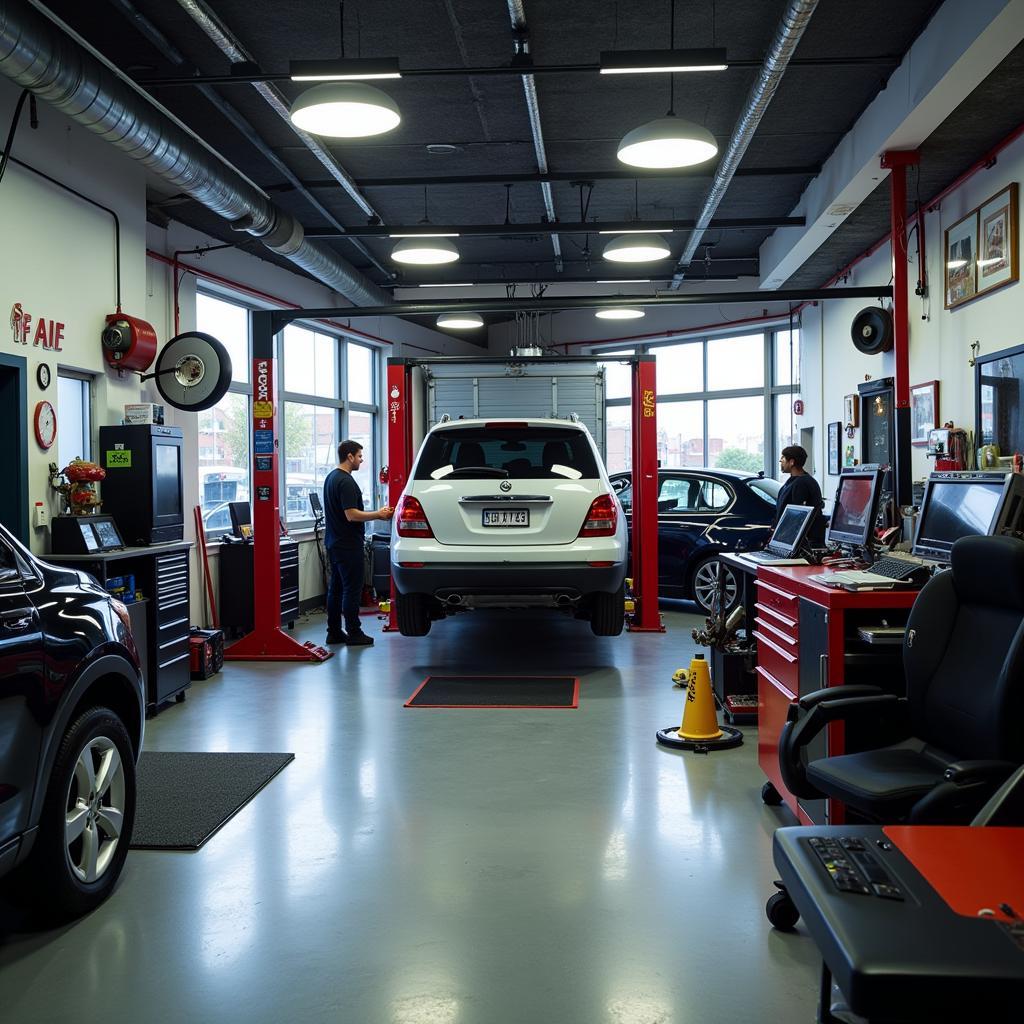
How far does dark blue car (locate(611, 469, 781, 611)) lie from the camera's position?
32.1 feet

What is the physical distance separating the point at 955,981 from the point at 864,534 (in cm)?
317

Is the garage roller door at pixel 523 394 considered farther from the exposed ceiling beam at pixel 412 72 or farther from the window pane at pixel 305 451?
the exposed ceiling beam at pixel 412 72

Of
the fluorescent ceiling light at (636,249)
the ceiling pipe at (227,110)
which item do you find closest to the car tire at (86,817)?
the ceiling pipe at (227,110)

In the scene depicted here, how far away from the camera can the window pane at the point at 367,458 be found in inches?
547

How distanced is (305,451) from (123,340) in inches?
208

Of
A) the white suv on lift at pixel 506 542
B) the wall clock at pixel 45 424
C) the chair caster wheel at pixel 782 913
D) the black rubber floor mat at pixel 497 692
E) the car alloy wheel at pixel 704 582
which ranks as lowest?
the black rubber floor mat at pixel 497 692

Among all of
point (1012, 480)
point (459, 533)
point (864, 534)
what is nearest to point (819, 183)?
point (459, 533)

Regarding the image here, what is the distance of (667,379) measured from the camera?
15258 millimetres

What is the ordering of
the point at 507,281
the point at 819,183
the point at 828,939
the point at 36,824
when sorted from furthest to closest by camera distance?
the point at 507,281 < the point at 819,183 < the point at 36,824 < the point at 828,939

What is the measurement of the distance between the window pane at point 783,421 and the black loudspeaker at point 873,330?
11.9 feet

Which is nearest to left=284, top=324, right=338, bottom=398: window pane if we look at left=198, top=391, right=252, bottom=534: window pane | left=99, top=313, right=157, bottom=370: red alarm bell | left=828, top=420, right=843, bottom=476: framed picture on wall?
left=198, top=391, right=252, bottom=534: window pane

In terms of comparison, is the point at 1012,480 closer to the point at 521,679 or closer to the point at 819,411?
the point at 521,679

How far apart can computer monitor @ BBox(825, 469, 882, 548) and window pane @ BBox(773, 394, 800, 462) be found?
29.5ft

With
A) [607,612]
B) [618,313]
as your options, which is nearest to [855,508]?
[607,612]
